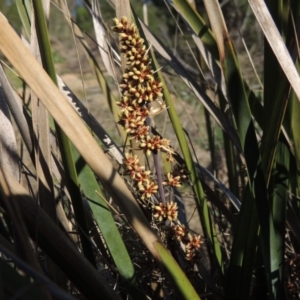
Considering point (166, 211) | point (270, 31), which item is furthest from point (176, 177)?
point (270, 31)

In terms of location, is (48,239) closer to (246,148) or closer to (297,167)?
(246,148)

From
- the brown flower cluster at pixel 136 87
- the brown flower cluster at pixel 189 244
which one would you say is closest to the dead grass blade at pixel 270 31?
the brown flower cluster at pixel 136 87

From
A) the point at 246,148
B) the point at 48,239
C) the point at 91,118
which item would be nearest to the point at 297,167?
the point at 246,148

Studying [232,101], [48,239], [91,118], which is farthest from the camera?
[91,118]

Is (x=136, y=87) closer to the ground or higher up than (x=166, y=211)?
higher up

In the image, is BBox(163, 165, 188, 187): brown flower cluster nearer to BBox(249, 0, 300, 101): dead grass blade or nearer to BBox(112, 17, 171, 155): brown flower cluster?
BBox(112, 17, 171, 155): brown flower cluster

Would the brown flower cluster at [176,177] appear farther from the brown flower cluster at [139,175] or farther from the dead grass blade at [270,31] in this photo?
the dead grass blade at [270,31]

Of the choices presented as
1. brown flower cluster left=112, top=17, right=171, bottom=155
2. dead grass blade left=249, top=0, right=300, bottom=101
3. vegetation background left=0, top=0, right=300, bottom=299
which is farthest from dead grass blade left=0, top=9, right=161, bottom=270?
dead grass blade left=249, top=0, right=300, bottom=101

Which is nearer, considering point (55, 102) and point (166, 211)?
point (55, 102)

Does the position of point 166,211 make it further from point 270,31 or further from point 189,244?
point 270,31
